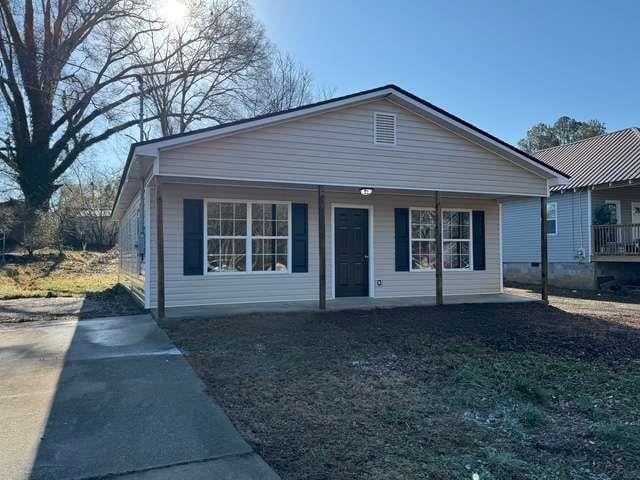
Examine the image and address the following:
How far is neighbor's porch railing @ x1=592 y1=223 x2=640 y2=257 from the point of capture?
15531 mm

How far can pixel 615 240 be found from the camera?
16141mm

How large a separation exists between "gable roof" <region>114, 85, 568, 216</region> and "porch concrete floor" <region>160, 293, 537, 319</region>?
9.67ft

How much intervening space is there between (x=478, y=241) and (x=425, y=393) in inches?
332

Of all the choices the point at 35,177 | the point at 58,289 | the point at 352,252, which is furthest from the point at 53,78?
the point at 352,252

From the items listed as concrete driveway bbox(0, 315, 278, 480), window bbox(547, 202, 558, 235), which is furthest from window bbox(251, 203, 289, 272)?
window bbox(547, 202, 558, 235)

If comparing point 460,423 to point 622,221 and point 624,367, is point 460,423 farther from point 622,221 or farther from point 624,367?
point 622,221

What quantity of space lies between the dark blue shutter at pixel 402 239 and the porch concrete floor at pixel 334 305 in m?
0.86

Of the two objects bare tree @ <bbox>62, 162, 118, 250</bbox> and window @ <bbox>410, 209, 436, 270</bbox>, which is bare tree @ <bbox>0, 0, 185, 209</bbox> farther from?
window @ <bbox>410, 209, 436, 270</bbox>

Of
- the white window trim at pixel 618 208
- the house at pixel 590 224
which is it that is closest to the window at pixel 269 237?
the house at pixel 590 224

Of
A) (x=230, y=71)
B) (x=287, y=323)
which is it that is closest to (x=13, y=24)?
(x=230, y=71)

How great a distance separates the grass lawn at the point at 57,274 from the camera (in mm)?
14664

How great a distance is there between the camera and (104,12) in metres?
21.2

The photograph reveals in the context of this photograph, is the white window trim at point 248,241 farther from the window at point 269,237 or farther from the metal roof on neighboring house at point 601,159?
the metal roof on neighboring house at point 601,159

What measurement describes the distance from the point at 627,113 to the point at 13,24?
1411 inches
